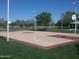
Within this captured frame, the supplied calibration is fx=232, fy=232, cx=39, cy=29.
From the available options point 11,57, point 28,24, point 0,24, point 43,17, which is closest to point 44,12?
point 43,17

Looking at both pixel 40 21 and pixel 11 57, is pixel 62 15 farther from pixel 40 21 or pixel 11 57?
pixel 11 57

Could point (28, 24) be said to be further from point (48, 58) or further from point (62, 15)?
point (48, 58)

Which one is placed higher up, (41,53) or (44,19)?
(44,19)

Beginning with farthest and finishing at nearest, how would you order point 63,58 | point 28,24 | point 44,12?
point 44,12 → point 28,24 → point 63,58

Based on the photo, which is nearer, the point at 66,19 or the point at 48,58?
the point at 48,58

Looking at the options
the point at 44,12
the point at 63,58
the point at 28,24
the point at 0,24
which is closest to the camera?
the point at 63,58

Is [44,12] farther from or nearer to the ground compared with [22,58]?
farther from the ground

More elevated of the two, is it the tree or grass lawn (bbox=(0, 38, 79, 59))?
the tree

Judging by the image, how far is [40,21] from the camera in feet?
455

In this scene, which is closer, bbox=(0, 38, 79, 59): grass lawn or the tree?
bbox=(0, 38, 79, 59): grass lawn

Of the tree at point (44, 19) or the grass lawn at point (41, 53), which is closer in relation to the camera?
the grass lawn at point (41, 53)

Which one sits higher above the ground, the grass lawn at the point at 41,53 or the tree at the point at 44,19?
the tree at the point at 44,19

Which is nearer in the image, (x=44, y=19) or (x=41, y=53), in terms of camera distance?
(x=41, y=53)

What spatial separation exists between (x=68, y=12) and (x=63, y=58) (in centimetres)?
12461
